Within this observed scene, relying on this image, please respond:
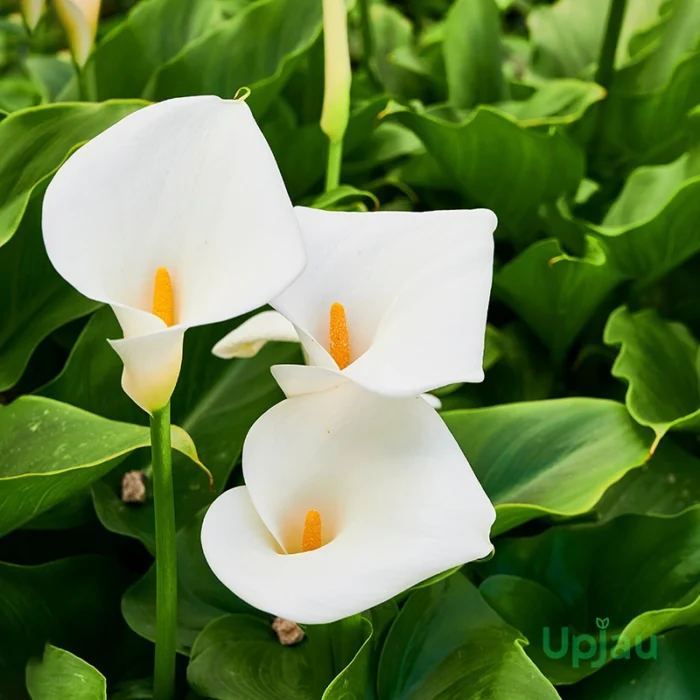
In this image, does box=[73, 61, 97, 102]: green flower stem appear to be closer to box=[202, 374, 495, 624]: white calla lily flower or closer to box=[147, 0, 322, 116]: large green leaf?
box=[147, 0, 322, 116]: large green leaf

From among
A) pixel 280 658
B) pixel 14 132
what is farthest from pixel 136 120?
pixel 280 658

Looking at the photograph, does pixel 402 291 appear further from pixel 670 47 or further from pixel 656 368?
pixel 670 47

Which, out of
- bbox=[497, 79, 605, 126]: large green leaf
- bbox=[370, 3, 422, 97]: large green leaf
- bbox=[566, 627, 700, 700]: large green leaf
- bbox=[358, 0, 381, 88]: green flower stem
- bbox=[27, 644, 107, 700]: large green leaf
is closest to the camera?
bbox=[27, 644, 107, 700]: large green leaf

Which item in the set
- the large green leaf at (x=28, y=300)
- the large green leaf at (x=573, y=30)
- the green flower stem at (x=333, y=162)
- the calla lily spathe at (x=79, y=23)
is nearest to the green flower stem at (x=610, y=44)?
the large green leaf at (x=573, y=30)

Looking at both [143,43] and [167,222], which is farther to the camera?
[143,43]

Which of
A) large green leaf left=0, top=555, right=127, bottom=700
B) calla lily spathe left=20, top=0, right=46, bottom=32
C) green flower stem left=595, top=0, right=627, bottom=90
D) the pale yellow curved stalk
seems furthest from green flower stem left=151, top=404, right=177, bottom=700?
green flower stem left=595, top=0, right=627, bottom=90

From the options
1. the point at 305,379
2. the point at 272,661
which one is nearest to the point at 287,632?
the point at 272,661

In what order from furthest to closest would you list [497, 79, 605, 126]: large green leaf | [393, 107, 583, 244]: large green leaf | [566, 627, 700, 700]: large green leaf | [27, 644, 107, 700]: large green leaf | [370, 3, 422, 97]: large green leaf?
[370, 3, 422, 97]: large green leaf, [497, 79, 605, 126]: large green leaf, [393, 107, 583, 244]: large green leaf, [566, 627, 700, 700]: large green leaf, [27, 644, 107, 700]: large green leaf
